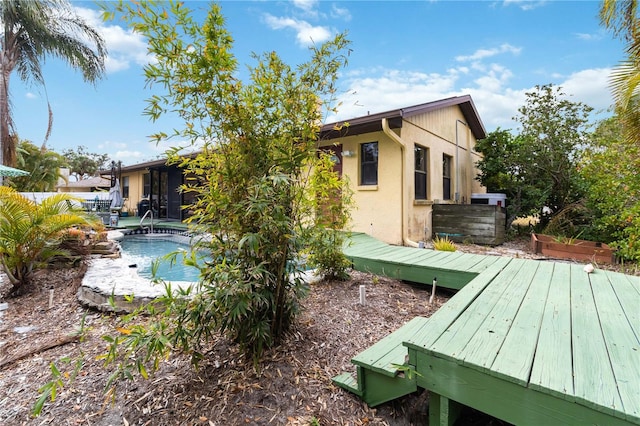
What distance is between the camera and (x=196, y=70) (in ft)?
5.93

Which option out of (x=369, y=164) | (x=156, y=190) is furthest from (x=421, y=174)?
(x=156, y=190)

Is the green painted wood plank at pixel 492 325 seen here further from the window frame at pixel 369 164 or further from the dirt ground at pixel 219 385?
the window frame at pixel 369 164

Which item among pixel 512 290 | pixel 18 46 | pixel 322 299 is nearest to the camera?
pixel 512 290

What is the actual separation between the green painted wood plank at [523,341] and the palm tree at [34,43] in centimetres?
1593

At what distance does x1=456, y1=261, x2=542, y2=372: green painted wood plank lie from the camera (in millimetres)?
1618

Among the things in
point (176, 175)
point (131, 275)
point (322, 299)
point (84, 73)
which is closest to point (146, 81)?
point (322, 299)

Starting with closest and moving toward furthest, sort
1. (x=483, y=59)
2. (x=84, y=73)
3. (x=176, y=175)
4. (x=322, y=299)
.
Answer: (x=322, y=299) < (x=483, y=59) < (x=84, y=73) < (x=176, y=175)

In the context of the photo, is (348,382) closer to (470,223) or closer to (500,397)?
(500,397)

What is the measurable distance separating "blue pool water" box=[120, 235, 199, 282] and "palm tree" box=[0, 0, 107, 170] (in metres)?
6.46

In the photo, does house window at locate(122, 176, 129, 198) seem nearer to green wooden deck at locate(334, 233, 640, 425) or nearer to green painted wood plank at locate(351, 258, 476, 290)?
green painted wood plank at locate(351, 258, 476, 290)

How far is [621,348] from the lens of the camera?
1.76 metres

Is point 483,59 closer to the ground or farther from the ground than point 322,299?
farther from the ground

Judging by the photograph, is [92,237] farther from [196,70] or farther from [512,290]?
[512,290]

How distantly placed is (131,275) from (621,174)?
851cm
